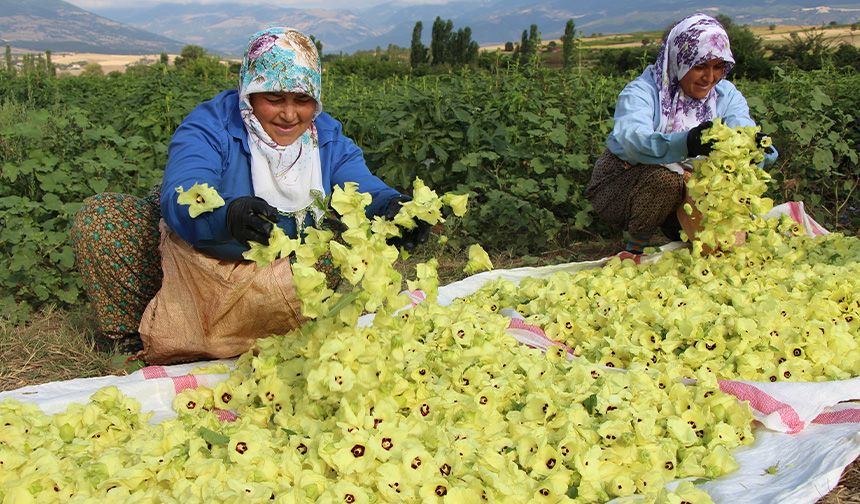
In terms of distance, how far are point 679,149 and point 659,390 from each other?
168cm

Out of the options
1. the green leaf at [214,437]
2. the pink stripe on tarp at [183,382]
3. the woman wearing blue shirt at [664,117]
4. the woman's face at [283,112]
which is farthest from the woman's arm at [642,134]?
the green leaf at [214,437]

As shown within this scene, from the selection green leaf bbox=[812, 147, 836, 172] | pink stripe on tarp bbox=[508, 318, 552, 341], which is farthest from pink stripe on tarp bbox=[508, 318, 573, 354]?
green leaf bbox=[812, 147, 836, 172]

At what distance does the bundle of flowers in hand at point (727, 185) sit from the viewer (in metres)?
3.22

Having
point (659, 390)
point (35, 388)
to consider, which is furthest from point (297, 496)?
point (35, 388)

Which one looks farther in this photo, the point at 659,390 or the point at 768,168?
the point at 768,168

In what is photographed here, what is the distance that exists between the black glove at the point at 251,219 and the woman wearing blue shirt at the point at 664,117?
215cm

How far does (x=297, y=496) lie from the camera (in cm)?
162

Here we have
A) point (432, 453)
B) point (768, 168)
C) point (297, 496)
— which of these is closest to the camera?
point (297, 496)

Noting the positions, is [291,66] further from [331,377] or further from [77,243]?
[331,377]

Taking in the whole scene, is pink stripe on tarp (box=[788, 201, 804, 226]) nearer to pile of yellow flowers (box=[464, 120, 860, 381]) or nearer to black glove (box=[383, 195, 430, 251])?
pile of yellow flowers (box=[464, 120, 860, 381])

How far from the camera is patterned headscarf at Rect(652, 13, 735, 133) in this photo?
150 inches

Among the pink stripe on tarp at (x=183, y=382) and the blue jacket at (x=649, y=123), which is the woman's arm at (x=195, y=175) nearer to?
the pink stripe on tarp at (x=183, y=382)

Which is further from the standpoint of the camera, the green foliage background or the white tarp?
the green foliage background

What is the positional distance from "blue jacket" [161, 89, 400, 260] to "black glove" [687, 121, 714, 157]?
1470mm
